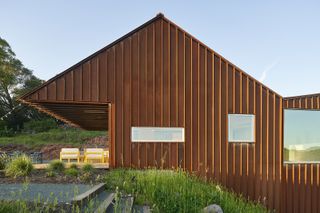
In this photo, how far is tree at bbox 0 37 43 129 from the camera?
3478 centimetres

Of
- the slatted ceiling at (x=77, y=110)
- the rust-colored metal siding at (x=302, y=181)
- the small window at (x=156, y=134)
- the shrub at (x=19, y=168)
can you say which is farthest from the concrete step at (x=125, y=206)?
the rust-colored metal siding at (x=302, y=181)

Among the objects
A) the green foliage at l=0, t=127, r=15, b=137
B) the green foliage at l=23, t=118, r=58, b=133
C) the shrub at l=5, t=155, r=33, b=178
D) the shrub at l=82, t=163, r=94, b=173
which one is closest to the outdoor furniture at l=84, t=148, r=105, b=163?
the shrub at l=82, t=163, r=94, b=173

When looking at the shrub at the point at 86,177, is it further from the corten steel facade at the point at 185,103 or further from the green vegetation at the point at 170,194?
the corten steel facade at the point at 185,103

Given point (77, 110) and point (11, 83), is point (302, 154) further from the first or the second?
point (11, 83)

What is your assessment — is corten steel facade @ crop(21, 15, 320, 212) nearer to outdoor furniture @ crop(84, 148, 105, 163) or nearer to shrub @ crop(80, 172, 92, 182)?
shrub @ crop(80, 172, 92, 182)

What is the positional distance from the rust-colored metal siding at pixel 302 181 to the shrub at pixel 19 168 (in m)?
8.14

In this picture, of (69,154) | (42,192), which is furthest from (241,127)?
(69,154)

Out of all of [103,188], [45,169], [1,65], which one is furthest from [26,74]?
[103,188]

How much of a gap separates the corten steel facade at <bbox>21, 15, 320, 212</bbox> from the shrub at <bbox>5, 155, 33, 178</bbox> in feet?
6.18

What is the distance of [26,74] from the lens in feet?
129

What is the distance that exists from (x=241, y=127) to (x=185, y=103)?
2141mm

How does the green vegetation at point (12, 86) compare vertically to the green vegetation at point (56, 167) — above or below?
above

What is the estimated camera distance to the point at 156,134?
8.28 m

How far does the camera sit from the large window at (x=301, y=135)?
9.11m
